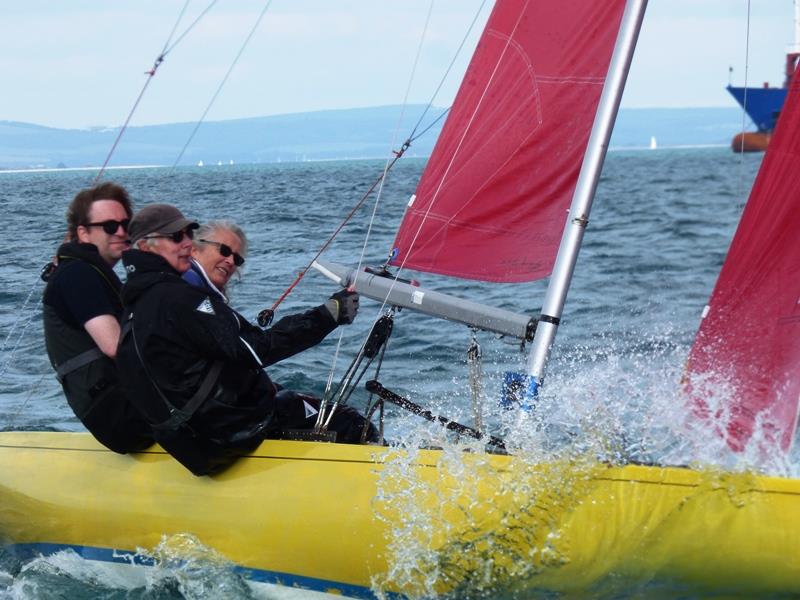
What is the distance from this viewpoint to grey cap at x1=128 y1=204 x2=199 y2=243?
144 inches

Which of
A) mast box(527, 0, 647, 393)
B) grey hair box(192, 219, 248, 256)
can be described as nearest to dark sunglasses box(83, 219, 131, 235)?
grey hair box(192, 219, 248, 256)

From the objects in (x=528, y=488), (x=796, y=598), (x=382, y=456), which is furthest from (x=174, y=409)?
(x=796, y=598)

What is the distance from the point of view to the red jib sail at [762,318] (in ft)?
13.5

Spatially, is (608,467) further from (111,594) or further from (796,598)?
(111,594)

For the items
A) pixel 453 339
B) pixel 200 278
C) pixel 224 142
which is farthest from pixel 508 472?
pixel 224 142

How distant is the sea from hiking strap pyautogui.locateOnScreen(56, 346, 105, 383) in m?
0.70

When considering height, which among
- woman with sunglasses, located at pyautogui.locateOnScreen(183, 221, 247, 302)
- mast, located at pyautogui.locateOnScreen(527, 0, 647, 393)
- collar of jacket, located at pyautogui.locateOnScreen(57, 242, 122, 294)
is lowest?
collar of jacket, located at pyautogui.locateOnScreen(57, 242, 122, 294)

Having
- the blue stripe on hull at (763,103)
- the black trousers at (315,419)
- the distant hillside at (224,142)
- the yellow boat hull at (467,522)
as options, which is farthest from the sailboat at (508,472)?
the distant hillside at (224,142)

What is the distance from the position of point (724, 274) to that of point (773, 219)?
29cm

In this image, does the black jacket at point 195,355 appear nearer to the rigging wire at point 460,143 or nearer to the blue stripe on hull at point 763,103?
the rigging wire at point 460,143

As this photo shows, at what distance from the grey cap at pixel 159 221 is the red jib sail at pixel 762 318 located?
1921 mm

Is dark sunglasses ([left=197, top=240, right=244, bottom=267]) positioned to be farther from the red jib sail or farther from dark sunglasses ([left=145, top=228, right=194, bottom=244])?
the red jib sail

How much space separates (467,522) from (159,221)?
1.32 meters

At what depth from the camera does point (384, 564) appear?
3.52 m
